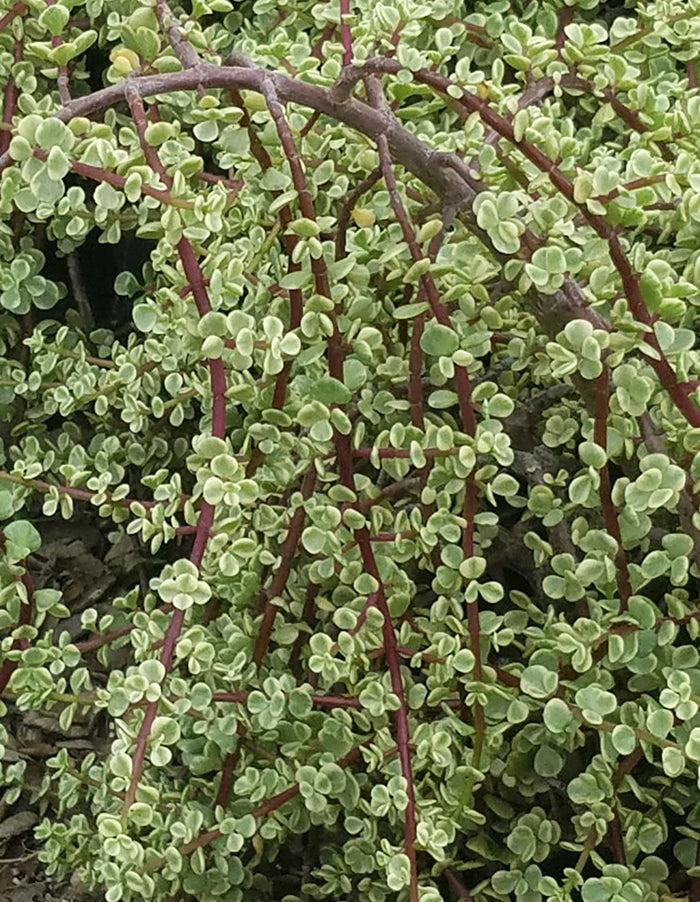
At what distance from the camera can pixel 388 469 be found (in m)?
0.84

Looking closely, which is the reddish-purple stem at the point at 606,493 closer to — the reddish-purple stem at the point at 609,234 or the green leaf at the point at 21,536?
the reddish-purple stem at the point at 609,234

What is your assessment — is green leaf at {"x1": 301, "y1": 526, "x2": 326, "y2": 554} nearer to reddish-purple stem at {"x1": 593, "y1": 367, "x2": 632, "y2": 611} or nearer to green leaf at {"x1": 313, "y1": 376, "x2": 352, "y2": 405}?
green leaf at {"x1": 313, "y1": 376, "x2": 352, "y2": 405}

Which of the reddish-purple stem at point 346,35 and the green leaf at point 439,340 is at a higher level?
the reddish-purple stem at point 346,35

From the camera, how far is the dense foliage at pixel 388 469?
2.38 ft

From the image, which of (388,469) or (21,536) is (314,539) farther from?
(21,536)

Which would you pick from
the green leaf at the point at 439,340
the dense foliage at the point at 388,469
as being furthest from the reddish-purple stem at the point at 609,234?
the green leaf at the point at 439,340

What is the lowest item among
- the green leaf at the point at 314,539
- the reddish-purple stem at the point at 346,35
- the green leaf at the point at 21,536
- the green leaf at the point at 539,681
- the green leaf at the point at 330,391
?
the green leaf at the point at 539,681

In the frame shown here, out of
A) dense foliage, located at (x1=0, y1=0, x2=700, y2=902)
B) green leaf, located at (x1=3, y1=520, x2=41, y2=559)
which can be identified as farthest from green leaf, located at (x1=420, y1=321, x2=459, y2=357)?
green leaf, located at (x1=3, y1=520, x2=41, y2=559)

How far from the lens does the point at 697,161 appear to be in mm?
844

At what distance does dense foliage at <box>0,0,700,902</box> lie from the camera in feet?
2.38

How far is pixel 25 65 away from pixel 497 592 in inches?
27.6

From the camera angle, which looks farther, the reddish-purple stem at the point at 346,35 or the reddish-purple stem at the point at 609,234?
the reddish-purple stem at the point at 346,35

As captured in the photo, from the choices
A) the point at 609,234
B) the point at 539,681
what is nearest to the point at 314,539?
the point at 539,681

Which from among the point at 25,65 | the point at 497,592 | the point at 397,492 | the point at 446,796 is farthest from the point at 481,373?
the point at 25,65
